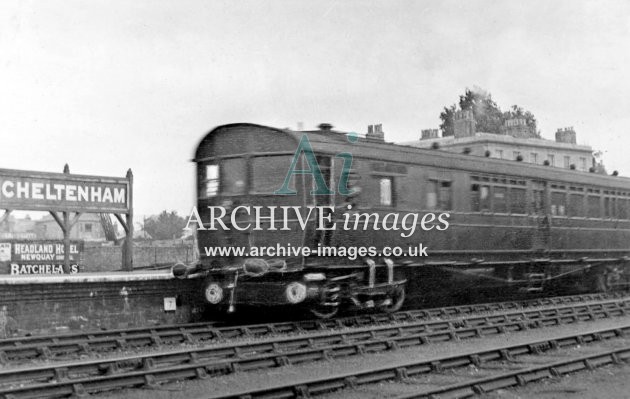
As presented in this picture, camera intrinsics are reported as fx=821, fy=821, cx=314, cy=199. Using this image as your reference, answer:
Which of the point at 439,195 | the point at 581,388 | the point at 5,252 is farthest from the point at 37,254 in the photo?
the point at 581,388

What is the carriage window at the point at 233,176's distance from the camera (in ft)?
44.5

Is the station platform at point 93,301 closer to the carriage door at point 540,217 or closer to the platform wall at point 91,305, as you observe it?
the platform wall at point 91,305

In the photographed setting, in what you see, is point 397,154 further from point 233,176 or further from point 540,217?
point 540,217

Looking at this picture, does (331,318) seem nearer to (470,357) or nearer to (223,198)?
(223,198)

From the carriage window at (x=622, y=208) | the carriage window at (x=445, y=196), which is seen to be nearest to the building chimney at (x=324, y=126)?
the carriage window at (x=445, y=196)

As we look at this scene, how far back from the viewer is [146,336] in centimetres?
1169

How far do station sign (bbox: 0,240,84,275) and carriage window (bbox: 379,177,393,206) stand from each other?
12.3 metres

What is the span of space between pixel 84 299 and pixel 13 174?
11.0ft

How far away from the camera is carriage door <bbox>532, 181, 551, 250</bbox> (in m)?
17.8

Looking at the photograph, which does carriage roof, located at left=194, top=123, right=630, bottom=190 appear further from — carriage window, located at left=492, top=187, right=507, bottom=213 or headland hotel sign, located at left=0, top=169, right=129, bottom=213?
headland hotel sign, located at left=0, top=169, right=129, bottom=213

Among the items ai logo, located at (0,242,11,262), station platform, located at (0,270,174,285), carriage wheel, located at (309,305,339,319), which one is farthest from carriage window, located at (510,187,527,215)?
ai logo, located at (0,242,11,262)

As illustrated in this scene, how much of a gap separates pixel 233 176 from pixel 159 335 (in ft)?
10.1

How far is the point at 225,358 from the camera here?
10.3m

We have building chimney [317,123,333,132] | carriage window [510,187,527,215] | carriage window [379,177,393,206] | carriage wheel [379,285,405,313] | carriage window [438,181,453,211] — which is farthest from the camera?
carriage window [510,187,527,215]
